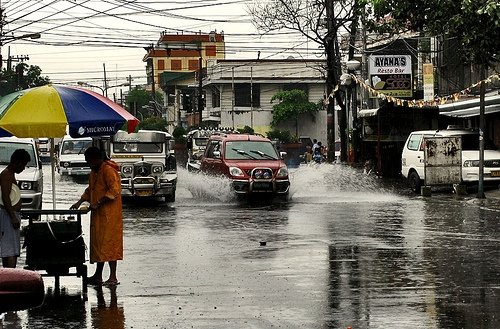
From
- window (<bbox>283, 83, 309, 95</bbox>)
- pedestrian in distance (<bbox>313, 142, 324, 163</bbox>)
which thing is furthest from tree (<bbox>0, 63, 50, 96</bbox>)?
pedestrian in distance (<bbox>313, 142, 324, 163</bbox>)

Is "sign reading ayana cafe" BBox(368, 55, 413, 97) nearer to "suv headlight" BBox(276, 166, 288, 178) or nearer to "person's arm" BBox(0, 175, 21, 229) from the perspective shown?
"suv headlight" BBox(276, 166, 288, 178)

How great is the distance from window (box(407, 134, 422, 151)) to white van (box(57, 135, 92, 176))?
55.8 feet

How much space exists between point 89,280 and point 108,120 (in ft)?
7.06

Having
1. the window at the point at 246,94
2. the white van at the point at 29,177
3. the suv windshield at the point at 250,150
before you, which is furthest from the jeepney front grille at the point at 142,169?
the window at the point at 246,94

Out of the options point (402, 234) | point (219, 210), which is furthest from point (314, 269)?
point (219, 210)

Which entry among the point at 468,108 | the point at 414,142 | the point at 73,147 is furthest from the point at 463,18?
the point at 73,147

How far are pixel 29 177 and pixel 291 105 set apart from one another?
186 ft

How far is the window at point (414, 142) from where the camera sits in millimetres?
32062

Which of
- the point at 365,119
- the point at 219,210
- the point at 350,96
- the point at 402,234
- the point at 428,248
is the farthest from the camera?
the point at 350,96

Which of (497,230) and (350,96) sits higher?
(350,96)

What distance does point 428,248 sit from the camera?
17391mm

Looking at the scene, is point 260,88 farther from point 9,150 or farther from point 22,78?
point 9,150

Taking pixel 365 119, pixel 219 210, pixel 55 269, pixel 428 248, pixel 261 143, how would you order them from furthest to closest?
pixel 365 119, pixel 261 143, pixel 219 210, pixel 428 248, pixel 55 269

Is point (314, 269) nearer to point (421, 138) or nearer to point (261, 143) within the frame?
point (261, 143)
